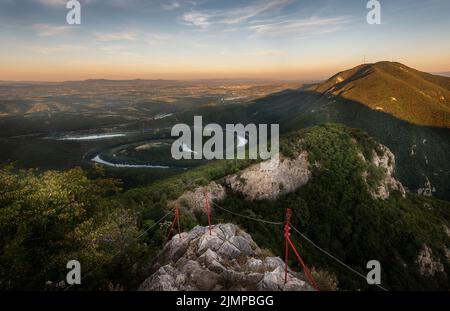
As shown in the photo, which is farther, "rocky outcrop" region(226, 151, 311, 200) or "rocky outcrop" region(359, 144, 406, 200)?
"rocky outcrop" region(359, 144, 406, 200)

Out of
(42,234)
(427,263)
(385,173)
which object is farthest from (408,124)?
(42,234)

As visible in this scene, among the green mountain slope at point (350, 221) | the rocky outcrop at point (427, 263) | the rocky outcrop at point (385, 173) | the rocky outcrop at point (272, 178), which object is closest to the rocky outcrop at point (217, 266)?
the green mountain slope at point (350, 221)

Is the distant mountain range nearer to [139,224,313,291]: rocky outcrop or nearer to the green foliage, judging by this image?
[139,224,313,291]: rocky outcrop

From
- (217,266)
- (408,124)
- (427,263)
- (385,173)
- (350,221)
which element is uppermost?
(408,124)

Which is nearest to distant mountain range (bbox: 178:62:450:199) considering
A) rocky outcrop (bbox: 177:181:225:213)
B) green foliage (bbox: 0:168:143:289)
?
rocky outcrop (bbox: 177:181:225:213)

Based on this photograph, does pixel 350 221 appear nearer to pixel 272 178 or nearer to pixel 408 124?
pixel 272 178

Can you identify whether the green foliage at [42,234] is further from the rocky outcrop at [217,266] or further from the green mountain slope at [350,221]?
the green mountain slope at [350,221]

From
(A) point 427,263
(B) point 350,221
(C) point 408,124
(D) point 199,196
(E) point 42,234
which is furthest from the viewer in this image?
(C) point 408,124
